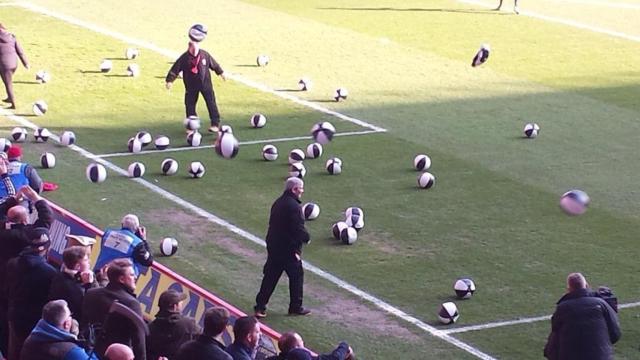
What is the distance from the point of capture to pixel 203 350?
39.1 feet

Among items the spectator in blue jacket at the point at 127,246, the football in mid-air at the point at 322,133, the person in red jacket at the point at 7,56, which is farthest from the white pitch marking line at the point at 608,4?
the spectator in blue jacket at the point at 127,246

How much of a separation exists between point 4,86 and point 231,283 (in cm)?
1448

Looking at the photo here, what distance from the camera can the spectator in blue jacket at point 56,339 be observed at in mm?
12148

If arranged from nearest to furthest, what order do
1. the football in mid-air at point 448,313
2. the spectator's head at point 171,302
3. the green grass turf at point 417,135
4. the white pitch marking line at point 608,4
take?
the spectator's head at point 171,302, the football in mid-air at point 448,313, the green grass turf at point 417,135, the white pitch marking line at point 608,4

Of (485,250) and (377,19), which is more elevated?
(377,19)

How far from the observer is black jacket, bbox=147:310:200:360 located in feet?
42.6

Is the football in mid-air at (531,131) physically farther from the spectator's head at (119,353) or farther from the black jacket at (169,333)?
the spectator's head at (119,353)

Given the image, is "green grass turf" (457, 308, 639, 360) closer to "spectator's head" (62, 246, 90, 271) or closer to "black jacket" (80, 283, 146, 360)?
"black jacket" (80, 283, 146, 360)

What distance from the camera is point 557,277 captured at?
19375mm

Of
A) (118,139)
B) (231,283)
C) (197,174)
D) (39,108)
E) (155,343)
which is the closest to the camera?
(155,343)

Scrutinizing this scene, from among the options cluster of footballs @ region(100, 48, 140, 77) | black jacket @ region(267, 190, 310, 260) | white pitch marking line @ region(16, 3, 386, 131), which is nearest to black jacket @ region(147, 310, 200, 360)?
black jacket @ region(267, 190, 310, 260)

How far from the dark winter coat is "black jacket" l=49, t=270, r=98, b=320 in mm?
1482

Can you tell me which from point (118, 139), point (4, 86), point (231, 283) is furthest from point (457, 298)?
point (4, 86)

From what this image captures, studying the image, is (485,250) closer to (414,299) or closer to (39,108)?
(414,299)
